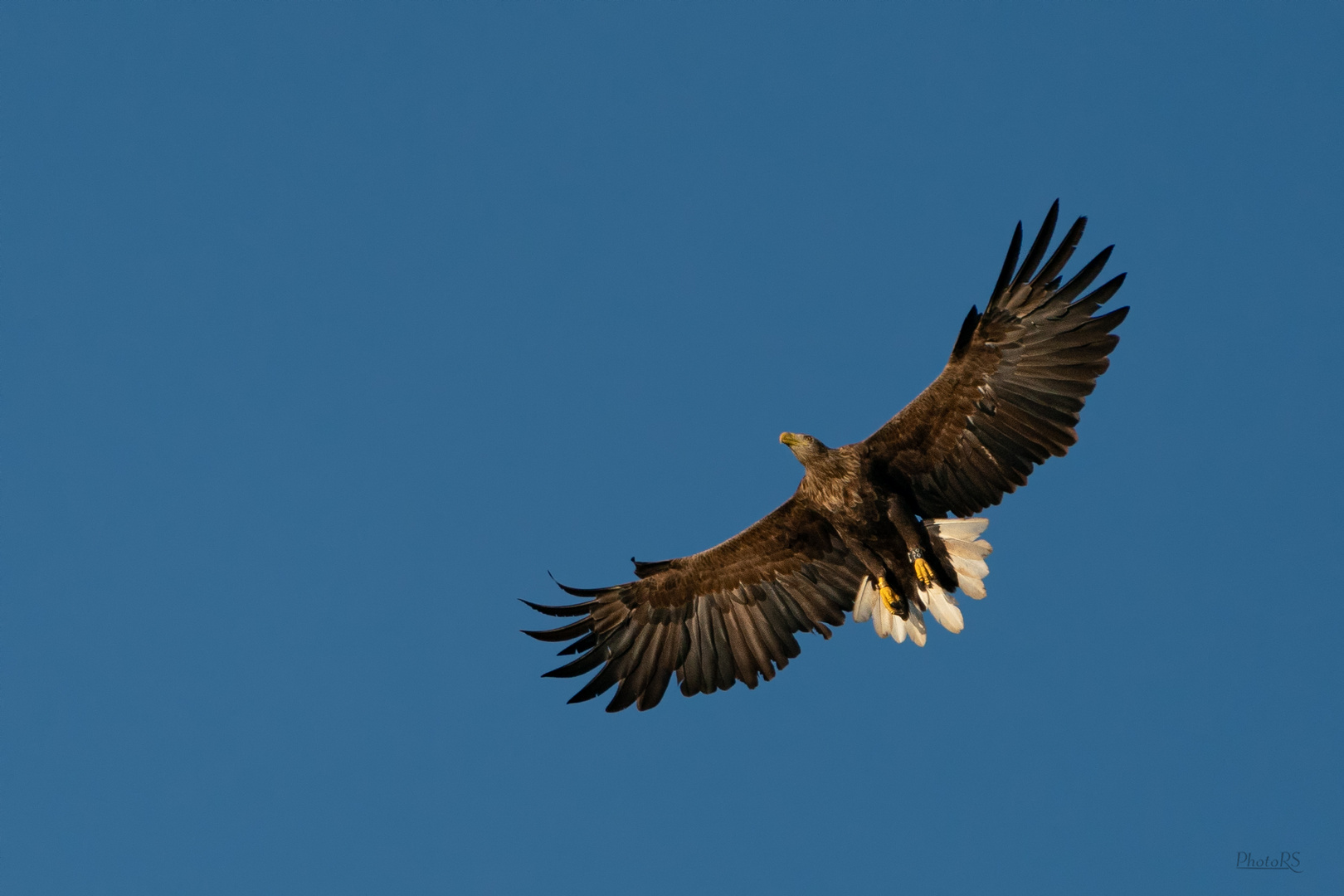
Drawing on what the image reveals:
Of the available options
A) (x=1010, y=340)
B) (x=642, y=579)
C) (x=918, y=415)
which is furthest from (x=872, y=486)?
(x=642, y=579)

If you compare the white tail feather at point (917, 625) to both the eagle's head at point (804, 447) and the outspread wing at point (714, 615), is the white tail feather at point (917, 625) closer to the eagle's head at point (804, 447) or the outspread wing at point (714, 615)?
the outspread wing at point (714, 615)

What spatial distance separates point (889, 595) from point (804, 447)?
1707 mm

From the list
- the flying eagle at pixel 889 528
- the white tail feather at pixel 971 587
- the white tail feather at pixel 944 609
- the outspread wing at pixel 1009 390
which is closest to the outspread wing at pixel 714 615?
the flying eagle at pixel 889 528

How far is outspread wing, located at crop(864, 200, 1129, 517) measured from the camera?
1070 centimetres

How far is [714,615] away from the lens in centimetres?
1269

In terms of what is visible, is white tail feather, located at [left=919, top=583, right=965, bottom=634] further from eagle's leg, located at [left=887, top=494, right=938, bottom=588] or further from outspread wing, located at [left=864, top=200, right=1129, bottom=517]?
outspread wing, located at [left=864, top=200, right=1129, bottom=517]

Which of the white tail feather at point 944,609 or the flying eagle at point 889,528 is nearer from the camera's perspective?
the flying eagle at point 889,528

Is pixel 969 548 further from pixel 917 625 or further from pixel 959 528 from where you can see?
pixel 917 625

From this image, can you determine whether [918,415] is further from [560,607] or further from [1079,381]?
[560,607]

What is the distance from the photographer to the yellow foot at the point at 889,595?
39.0 ft

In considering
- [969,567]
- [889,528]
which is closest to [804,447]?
[889,528]

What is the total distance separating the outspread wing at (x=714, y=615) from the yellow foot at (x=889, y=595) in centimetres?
46

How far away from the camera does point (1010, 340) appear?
10969mm

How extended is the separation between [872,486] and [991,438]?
1189 mm
